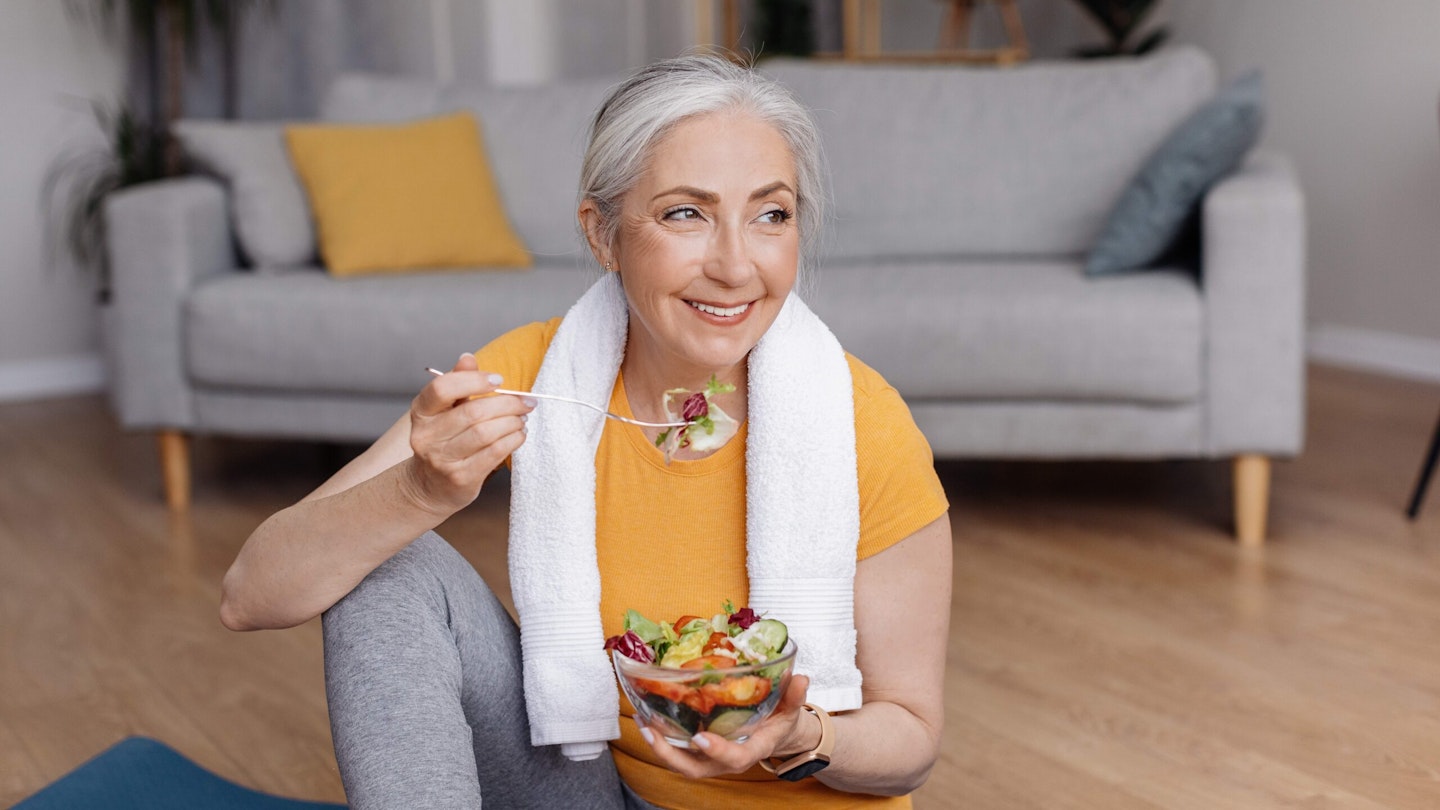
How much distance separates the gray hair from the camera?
1.19m

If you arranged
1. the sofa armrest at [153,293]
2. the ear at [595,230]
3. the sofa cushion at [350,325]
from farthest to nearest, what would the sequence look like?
the sofa armrest at [153,293] → the sofa cushion at [350,325] → the ear at [595,230]

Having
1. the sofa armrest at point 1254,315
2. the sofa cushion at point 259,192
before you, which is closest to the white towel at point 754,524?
the sofa armrest at point 1254,315

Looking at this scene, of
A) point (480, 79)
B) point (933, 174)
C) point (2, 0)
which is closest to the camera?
point (933, 174)

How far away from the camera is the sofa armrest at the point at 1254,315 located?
8.50ft

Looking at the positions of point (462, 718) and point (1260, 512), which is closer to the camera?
point (462, 718)

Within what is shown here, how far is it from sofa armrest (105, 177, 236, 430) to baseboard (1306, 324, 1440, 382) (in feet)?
10.9

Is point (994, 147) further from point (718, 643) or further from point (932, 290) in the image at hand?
point (718, 643)

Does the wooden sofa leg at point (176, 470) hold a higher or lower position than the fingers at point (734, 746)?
lower

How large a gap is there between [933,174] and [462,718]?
2.38m

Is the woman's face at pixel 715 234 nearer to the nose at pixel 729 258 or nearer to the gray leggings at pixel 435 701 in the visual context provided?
the nose at pixel 729 258

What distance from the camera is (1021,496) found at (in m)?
3.10

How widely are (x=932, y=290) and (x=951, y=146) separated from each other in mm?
654

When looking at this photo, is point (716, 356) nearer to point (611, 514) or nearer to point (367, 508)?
point (611, 514)

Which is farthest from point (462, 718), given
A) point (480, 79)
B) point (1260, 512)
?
point (480, 79)
